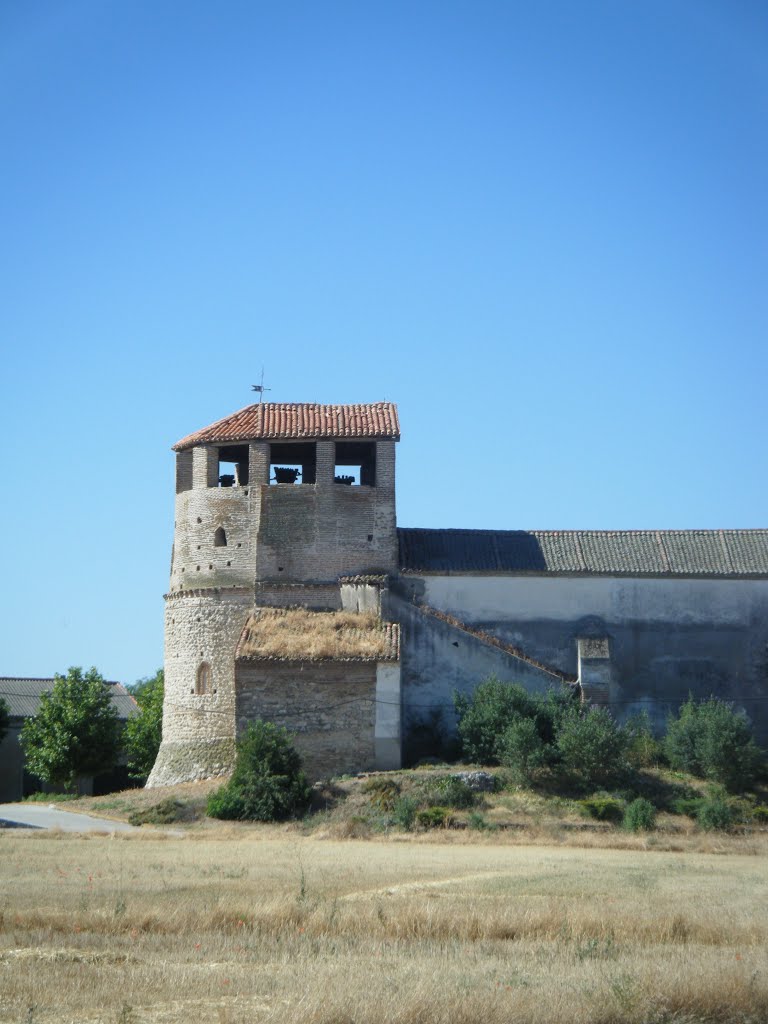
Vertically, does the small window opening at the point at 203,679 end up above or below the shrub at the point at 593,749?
above

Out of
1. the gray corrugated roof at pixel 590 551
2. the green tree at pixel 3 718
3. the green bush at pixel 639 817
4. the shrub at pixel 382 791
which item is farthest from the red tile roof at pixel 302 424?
the green tree at pixel 3 718

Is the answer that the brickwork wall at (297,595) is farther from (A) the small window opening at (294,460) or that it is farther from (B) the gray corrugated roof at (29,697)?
(B) the gray corrugated roof at (29,697)

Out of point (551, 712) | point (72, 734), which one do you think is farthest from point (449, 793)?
point (72, 734)

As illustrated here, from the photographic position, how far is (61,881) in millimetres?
19016

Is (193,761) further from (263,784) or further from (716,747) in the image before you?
(716,747)

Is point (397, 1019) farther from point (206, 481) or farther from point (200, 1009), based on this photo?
point (206, 481)

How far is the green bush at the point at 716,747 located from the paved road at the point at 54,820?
45.8ft

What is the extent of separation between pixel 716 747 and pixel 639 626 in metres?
5.35

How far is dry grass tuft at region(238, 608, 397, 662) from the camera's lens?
3319cm

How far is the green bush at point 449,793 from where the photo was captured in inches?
1199

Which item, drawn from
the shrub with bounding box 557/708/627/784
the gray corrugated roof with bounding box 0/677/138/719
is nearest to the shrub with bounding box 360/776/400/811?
the shrub with bounding box 557/708/627/784

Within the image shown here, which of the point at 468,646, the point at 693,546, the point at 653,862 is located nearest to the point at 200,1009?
the point at 653,862

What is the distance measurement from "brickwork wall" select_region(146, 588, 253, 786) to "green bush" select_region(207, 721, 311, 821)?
3.97 m

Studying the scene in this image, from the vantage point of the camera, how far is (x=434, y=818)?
29.3m
